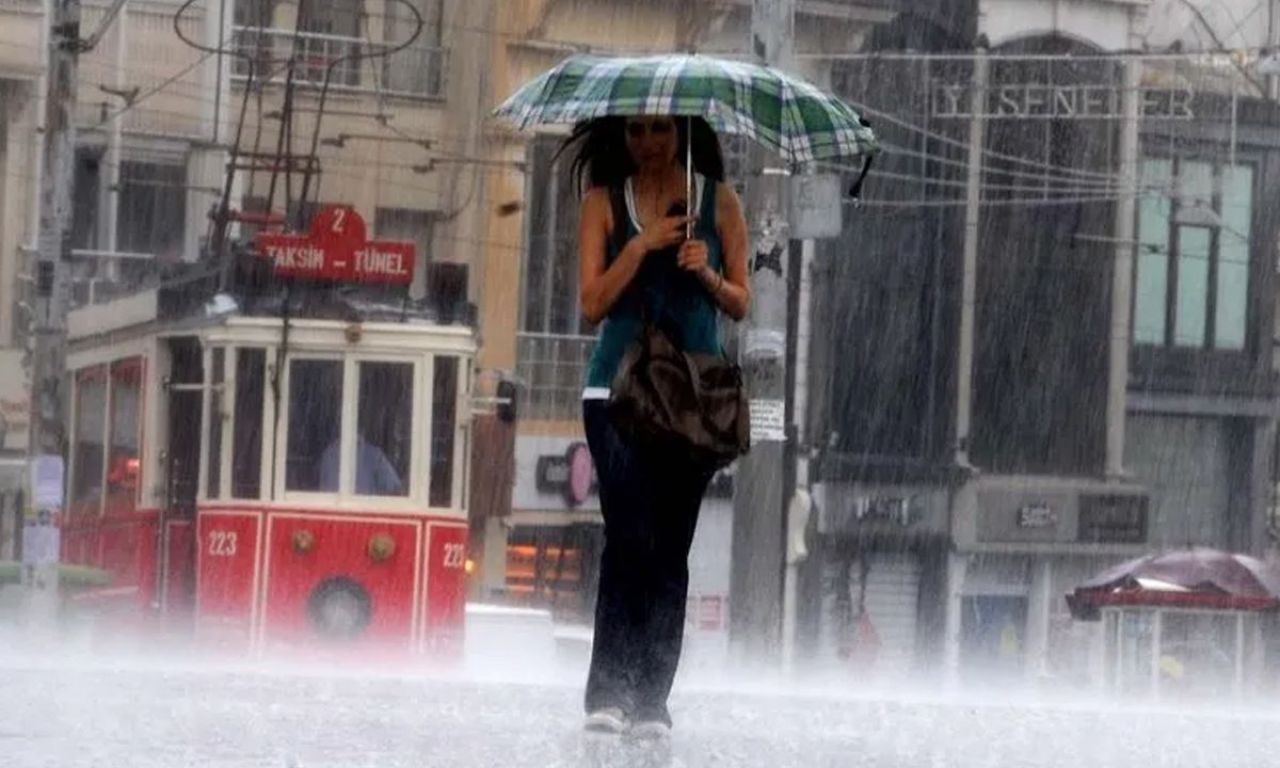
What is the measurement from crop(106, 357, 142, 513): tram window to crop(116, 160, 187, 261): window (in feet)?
58.7

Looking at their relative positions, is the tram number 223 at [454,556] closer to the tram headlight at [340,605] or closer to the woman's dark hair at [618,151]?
the tram headlight at [340,605]

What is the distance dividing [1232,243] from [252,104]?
17.3m

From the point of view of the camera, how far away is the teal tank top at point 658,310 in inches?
272

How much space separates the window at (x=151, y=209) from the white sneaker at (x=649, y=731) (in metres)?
33.0

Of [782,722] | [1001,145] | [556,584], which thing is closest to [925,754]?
[782,722]

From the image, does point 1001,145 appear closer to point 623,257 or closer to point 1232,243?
point 1232,243

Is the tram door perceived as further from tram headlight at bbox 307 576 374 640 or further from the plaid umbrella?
the plaid umbrella

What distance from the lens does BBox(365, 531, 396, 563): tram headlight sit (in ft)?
68.0

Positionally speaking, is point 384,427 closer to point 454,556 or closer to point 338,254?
point 454,556

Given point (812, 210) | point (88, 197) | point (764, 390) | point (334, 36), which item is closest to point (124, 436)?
point (764, 390)

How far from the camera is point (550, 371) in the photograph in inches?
1592

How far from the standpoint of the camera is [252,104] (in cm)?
3969

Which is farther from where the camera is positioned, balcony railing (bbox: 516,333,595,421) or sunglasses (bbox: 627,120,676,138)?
balcony railing (bbox: 516,333,595,421)

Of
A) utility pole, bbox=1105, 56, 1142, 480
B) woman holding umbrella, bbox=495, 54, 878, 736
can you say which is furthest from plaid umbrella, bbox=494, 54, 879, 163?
utility pole, bbox=1105, 56, 1142, 480
